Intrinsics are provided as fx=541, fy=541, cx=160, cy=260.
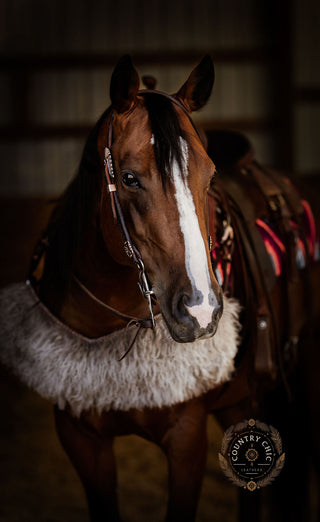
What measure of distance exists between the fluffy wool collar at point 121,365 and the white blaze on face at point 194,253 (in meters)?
0.33

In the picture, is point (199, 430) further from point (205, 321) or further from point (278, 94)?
point (278, 94)

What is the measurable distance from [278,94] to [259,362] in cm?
387

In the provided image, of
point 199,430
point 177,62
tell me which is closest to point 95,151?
point 199,430

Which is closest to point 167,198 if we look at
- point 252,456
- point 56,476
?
point 252,456

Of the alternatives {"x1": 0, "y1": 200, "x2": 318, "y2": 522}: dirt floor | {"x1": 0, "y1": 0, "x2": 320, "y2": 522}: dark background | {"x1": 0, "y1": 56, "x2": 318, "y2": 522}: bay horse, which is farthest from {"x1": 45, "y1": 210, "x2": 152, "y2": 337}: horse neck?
{"x1": 0, "y1": 0, "x2": 320, "y2": 522}: dark background

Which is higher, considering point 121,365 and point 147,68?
point 147,68

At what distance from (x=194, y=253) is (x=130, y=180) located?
200 mm

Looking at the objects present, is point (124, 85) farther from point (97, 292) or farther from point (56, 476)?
point (56, 476)

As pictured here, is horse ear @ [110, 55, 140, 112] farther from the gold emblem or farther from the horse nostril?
the gold emblem

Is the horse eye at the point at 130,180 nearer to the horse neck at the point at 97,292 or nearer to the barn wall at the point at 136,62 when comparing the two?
the horse neck at the point at 97,292

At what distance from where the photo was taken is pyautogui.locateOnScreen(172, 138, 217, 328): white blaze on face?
0.99m

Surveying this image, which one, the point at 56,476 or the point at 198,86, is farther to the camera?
the point at 56,476

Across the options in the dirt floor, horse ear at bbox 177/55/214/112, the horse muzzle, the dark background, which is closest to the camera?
the horse muzzle

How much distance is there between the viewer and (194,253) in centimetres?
100
